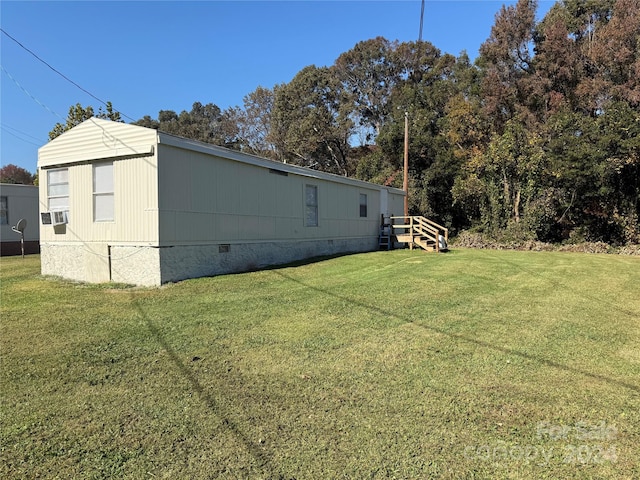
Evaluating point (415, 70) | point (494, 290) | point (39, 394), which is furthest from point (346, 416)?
point (415, 70)

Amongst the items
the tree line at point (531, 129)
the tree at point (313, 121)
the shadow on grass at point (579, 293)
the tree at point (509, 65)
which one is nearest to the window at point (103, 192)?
the shadow on grass at point (579, 293)

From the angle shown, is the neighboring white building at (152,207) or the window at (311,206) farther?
the window at (311,206)

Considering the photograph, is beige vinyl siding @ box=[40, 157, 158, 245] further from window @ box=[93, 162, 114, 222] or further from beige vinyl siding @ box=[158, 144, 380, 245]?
beige vinyl siding @ box=[158, 144, 380, 245]

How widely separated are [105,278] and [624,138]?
16961 millimetres

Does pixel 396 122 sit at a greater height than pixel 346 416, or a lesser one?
greater

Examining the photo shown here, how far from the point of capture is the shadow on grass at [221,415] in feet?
7.95

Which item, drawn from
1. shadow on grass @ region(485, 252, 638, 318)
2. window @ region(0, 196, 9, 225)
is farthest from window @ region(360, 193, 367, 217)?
window @ region(0, 196, 9, 225)

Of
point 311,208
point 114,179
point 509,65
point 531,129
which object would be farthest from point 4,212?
point 509,65

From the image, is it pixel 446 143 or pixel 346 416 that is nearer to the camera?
pixel 346 416

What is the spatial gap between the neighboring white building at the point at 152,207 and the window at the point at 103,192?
0.8 inches

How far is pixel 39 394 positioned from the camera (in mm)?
3406

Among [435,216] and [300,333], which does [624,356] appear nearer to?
[300,333]

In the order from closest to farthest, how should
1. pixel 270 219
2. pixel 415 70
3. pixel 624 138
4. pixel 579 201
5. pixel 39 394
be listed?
pixel 39 394 < pixel 270 219 < pixel 624 138 < pixel 579 201 < pixel 415 70

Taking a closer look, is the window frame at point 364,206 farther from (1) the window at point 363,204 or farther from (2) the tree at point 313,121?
(2) the tree at point 313,121
